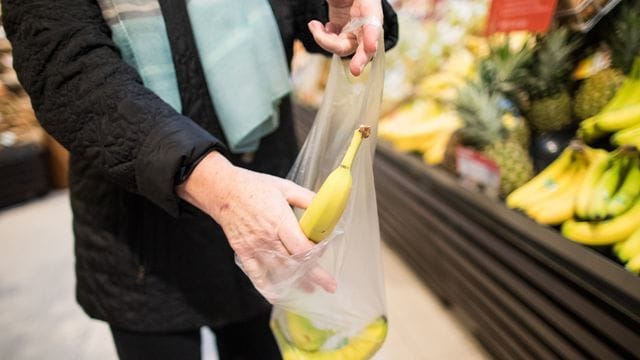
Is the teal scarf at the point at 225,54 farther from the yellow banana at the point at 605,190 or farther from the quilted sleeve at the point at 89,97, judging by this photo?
the yellow banana at the point at 605,190

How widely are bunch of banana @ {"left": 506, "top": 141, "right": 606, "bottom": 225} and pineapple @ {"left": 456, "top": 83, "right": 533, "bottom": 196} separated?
58 mm

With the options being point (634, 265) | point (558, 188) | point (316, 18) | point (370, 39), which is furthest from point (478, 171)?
point (370, 39)

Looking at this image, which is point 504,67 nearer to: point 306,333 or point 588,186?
point 588,186

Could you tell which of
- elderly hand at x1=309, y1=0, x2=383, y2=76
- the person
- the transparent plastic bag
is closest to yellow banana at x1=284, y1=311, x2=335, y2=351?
the transparent plastic bag

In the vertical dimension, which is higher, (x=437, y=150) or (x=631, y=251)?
(x=631, y=251)

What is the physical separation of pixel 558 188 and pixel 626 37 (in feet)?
1.52

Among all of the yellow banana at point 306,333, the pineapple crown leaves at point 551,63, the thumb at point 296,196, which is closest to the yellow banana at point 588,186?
the pineapple crown leaves at point 551,63

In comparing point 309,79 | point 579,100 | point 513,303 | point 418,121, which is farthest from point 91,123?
point 309,79

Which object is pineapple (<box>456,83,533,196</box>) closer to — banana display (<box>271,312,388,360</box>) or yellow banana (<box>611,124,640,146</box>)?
yellow banana (<box>611,124,640,146</box>)

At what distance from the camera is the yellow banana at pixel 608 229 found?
0.99m

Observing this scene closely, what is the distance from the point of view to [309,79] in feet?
11.4

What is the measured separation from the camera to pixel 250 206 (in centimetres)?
44

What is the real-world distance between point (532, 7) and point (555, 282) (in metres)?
0.83

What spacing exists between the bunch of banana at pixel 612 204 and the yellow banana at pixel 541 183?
6.4 inches
